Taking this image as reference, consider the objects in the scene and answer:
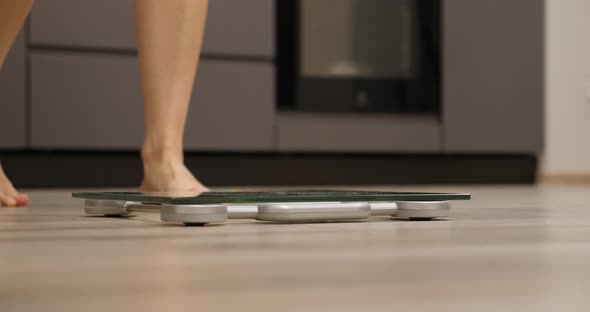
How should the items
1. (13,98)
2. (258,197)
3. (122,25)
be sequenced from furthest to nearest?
(122,25)
(13,98)
(258,197)

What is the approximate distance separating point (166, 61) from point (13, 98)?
1.24m

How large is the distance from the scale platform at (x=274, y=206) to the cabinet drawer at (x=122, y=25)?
1.64m

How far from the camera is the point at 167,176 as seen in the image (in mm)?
1350

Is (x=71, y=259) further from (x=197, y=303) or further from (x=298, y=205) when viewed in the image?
(x=298, y=205)

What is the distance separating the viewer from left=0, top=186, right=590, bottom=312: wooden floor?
1.20 feet

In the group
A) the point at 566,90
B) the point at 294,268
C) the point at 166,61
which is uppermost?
the point at 566,90

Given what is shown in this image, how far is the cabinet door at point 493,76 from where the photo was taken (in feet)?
10.1

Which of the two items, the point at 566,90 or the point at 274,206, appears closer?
the point at 274,206

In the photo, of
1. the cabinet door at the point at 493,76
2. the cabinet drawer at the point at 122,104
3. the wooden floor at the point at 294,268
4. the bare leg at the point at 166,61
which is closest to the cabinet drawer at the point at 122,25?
the cabinet drawer at the point at 122,104

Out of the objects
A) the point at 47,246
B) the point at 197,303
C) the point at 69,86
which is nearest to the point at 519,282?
the point at 197,303

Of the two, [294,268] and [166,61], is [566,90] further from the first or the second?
[294,268]

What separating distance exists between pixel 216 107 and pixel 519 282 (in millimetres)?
2387

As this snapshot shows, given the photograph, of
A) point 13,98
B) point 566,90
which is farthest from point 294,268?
point 566,90

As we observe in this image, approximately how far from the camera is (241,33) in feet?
9.18
